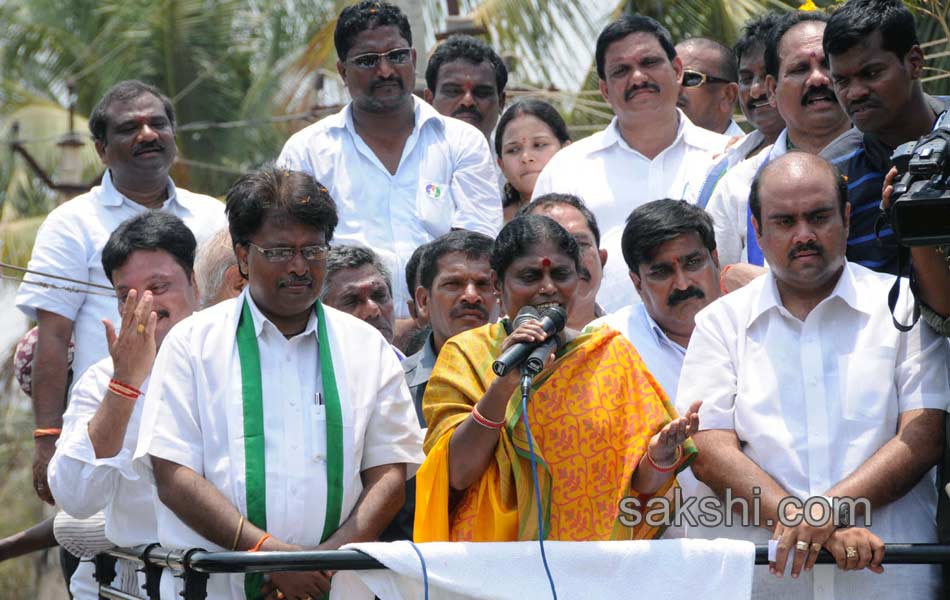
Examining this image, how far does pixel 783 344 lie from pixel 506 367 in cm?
116

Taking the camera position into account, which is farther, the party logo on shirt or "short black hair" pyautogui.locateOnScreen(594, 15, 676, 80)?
"short black hair" pyautogui.locateOnScreen(594, 15, 676, 80)

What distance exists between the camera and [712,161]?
7.46 m

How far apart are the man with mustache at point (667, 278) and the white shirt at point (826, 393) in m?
Answer: 0.56

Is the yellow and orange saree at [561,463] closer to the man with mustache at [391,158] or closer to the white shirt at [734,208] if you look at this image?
the white shirt at [734,208]

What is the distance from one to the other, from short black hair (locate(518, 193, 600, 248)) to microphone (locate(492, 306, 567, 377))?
1691mm

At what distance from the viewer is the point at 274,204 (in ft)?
18.7

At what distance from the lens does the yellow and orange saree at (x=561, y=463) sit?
5215 millimetres

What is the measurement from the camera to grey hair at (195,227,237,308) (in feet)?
21.7

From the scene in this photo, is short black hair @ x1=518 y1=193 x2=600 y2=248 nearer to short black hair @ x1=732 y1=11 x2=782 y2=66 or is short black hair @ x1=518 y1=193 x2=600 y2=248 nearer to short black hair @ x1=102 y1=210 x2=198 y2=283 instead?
short black hair @ x1=732 y1=11 x2=782 y2=66

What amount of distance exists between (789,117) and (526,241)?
1.84 meters

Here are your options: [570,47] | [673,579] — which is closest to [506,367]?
[673,579]

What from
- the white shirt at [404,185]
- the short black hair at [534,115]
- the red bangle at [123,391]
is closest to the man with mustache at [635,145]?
the white shirt at [404,185]

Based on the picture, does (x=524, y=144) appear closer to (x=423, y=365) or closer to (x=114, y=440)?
(x=423, y=365)

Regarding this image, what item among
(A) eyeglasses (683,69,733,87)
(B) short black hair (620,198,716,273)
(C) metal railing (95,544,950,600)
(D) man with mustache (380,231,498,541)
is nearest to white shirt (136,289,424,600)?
(C) metal railing (95,544,950,600)
